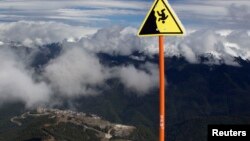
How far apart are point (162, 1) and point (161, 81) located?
6.47 ft

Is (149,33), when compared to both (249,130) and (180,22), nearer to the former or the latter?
(180,22)

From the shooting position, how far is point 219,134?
13000mm

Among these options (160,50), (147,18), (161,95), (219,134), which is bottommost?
(219,134)

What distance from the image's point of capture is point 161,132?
12375mm

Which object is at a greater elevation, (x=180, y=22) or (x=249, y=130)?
(x=180, y=22)

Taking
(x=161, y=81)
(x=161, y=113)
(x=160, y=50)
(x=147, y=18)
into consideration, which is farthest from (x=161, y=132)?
(x=147, y=18)

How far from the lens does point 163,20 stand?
12492mm

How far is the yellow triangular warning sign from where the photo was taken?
1237 cm

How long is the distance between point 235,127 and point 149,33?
3.25 meters

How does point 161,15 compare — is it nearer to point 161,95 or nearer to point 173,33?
point 173,33

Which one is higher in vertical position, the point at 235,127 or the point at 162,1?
the point at 162,1

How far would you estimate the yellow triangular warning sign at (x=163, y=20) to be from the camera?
1237 cm

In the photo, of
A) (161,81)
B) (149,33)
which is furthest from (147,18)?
(161,81)

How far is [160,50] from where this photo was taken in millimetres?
12516
